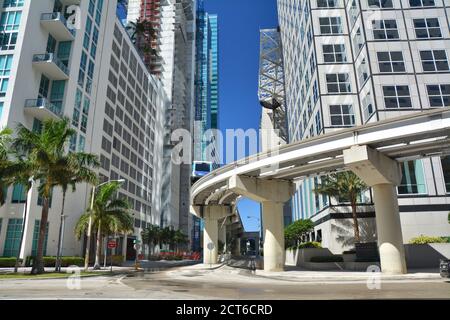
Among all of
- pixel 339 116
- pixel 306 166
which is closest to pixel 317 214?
pixel 339 116

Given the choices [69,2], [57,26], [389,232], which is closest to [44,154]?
[389,232]

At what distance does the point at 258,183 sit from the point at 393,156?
11.3m

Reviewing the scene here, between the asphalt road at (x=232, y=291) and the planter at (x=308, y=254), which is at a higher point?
the planter at (x=308, y=254)

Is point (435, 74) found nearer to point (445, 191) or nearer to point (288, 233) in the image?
point (445, 191)

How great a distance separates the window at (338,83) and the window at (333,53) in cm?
257

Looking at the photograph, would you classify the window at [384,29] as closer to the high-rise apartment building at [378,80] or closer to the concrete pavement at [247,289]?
the high-rise apartment building at [378,80]

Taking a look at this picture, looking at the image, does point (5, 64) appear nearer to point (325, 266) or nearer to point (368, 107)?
point (325, 266)

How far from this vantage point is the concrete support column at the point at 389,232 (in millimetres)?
23844

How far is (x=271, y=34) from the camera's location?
116250 mm

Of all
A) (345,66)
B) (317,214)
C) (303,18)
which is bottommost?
(317,214)

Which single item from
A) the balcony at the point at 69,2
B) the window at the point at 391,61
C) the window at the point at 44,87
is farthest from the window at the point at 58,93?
the window at the point at 391,61

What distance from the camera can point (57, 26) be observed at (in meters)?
50.4

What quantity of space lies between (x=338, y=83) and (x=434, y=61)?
1195cm

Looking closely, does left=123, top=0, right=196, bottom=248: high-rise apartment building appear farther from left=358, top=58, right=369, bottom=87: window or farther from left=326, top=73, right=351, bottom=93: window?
left=358, top=58, right=369, bottom=87: window
